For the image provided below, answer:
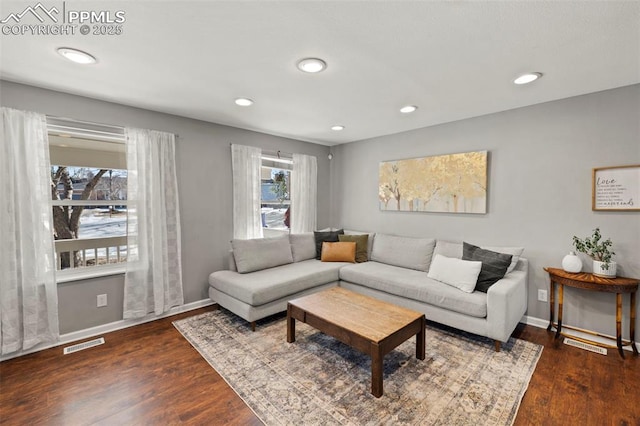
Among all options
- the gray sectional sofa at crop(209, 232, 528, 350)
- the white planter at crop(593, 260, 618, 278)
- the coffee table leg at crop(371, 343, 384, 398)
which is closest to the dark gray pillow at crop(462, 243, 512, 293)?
the gray sectional sofa at crop(209, 232, 528, 350)

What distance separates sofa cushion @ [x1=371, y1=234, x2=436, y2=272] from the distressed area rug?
907 mm

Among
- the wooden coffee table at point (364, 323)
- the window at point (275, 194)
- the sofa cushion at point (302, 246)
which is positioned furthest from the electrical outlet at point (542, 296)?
the window at point (275, 194)

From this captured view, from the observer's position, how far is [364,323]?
2.19 m

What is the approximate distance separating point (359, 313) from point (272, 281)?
109cm

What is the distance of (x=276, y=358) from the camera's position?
7.76 feet

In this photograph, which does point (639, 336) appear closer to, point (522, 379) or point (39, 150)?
point (522, 379)

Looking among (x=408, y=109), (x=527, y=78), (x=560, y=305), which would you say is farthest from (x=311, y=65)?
(x=560, y=305)

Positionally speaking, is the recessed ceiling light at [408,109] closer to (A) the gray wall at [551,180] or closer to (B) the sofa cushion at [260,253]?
(A) the gray wall at [551,180]

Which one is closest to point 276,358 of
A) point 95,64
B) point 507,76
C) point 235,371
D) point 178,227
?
point 235,371

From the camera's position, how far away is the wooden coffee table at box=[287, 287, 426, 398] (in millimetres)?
1938

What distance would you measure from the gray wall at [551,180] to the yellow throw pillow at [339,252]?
112 cm

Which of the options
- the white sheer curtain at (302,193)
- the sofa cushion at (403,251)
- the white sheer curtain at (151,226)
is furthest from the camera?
the white sheer curtain at (302,193)

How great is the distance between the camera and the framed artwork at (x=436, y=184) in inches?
131

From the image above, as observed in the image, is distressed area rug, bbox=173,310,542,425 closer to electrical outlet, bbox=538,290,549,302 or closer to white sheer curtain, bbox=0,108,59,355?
electrical outlet, bbox=538,290,549,302
